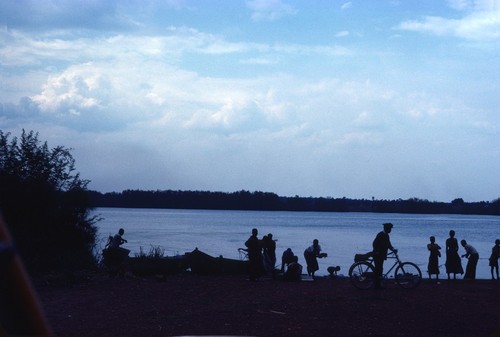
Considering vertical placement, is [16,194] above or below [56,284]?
above

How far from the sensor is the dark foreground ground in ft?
34.8

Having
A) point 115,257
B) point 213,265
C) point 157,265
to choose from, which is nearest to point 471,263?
point 213,265

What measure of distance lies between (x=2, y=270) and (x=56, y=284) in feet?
59.4

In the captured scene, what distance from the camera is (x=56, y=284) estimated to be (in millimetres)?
18344

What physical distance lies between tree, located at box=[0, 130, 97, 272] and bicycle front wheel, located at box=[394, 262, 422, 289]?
884 cm

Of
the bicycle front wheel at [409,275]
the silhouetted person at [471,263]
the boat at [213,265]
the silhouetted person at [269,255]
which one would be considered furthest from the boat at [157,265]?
the silhouetted person at [471,263]

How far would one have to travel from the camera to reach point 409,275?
57.6 ft

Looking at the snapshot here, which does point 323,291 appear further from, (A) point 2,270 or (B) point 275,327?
(A) point 2,270

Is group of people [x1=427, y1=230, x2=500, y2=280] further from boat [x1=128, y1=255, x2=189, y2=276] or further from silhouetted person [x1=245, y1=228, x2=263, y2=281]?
boat [x1=128, y1=255, x2=189, y2=276]

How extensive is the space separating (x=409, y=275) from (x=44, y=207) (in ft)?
36.6

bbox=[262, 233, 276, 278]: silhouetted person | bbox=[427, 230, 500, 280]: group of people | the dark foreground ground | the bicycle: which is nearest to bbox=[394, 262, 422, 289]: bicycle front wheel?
the bicycle

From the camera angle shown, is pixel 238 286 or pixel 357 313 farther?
pixel 238 286

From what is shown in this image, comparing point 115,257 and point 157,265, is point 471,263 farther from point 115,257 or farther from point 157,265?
point 115,257

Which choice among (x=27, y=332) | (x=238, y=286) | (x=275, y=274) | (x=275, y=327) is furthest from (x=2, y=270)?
(x=275, y=274)
